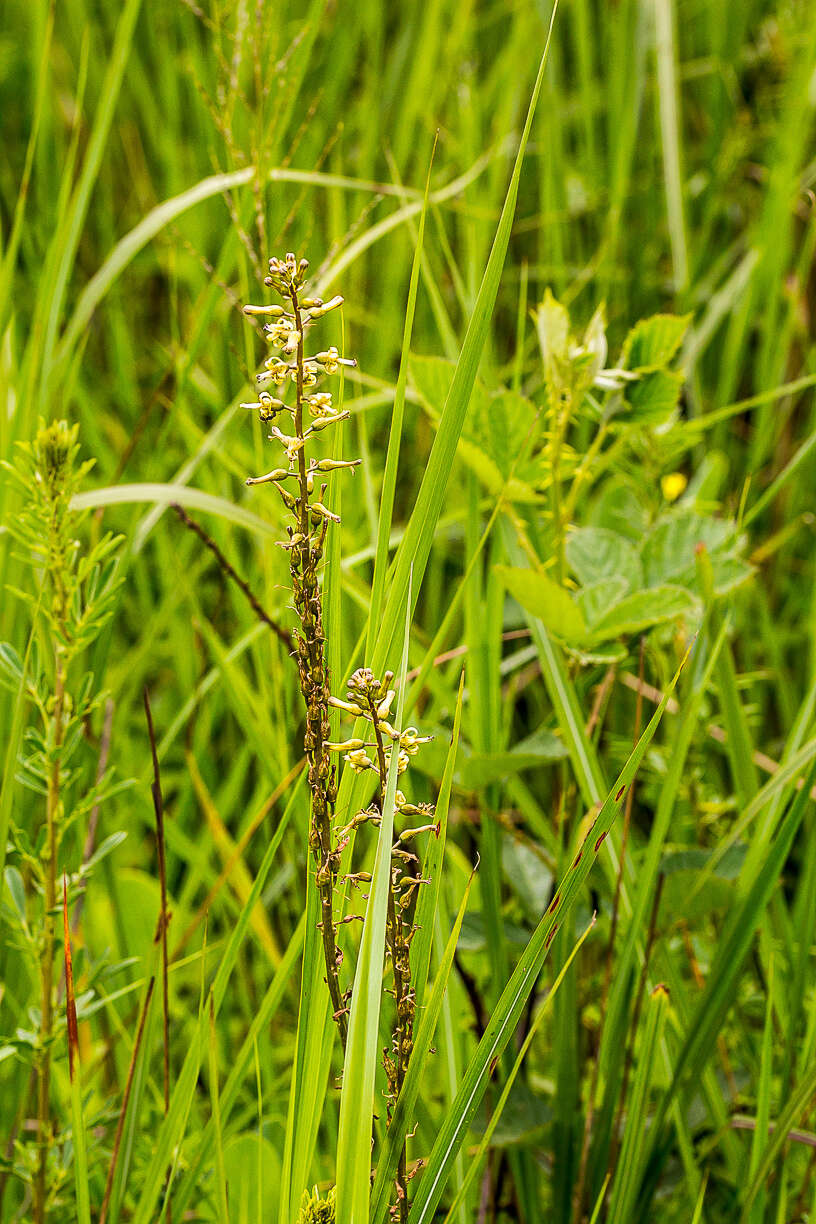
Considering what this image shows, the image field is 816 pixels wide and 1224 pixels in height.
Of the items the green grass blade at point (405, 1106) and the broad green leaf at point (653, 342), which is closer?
the green grass blade at point (405, 1106)

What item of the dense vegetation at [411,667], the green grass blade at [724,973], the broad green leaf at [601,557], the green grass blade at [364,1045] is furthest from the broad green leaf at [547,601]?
the green grass blade at [364,1045]

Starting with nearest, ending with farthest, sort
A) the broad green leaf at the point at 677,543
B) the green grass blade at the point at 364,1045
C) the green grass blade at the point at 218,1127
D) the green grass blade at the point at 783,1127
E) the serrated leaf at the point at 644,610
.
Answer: the green grass blade at the point at 364,1045 < the green grass blade at the point at 218,1127 < the green grass blade at the point at 783,1127 < the serrated leaf at the point at 644,610 < the broad green leaf at the point at 677,543

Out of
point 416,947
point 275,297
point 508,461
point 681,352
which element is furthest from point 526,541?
point 681,352

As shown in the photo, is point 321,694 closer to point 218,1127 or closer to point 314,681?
point 314,681

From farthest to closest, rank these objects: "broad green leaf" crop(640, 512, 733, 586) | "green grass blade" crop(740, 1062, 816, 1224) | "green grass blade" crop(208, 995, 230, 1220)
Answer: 1. "broad green leaf" crop(640, 512, 733, 586)
2. "green grass blade" crop(740, 1062, 816, 1224)
3. "green grass blade" crop(208, 995, 230, 1220)

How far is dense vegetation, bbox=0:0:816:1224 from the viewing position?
0.68 metres

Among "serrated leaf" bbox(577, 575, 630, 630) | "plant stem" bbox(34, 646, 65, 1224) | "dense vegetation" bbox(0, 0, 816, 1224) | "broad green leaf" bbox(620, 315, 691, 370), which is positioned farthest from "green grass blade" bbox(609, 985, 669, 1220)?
"broad green leaf" bbox(620, 315, 691, 370)

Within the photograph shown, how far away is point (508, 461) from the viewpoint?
39.4 inches

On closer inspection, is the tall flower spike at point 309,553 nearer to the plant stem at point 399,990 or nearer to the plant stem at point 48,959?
the plant stem at point 399,990

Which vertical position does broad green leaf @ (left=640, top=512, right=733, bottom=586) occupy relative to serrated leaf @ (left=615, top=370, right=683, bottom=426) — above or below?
below

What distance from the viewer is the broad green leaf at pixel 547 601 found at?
87 cm

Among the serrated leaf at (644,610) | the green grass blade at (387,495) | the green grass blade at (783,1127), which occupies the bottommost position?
the green grass blade at (783,1127)

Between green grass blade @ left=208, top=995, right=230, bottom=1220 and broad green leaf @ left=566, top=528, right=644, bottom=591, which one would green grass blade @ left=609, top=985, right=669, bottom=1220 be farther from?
broad green leaf @ left=566, top=528, right=644, bottom=591

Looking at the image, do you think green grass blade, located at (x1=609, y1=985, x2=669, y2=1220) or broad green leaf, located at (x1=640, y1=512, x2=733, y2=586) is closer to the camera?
green grass blade, located at (x1=609, y1=985, x2=669, y2=1220)
